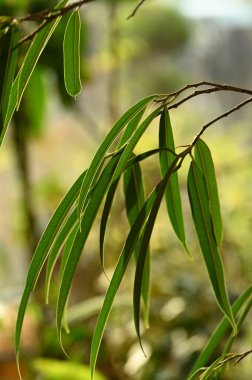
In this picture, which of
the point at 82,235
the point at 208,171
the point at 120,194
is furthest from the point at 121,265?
the point at 120,194

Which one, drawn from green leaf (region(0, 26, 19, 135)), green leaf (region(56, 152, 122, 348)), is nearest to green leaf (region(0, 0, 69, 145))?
green leaf (region(0, 26, 19, 135))

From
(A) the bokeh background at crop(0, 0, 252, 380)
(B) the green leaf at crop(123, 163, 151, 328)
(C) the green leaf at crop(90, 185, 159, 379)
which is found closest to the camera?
(C) the green leaf at crop(90, 185, 159, 379)

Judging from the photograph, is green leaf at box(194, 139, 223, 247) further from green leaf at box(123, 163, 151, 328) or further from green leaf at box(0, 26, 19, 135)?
green leaf at box(0, 26, 19, 135)

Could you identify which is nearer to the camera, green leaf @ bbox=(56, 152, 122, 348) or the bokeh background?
green leaf @ bbox=(56, 152, 122, 348)

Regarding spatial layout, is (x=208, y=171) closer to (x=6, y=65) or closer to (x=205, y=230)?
(x=205, y=230)

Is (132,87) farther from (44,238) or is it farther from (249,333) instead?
Answer: (44,238)

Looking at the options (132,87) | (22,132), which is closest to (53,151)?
(132,87)
